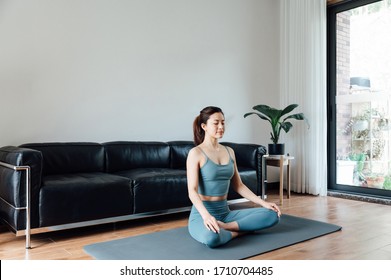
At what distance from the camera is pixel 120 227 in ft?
10.5

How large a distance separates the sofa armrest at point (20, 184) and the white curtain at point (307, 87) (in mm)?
3394

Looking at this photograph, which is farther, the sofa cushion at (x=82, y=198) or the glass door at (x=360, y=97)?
the glass door at (x=360, y=97)

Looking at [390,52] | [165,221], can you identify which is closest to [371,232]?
[165,221]

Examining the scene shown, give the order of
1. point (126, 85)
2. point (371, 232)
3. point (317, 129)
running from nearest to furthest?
point (371, 232) → point (126, 85) → point (317, 129)

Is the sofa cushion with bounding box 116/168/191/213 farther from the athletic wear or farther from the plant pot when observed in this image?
the plant pot

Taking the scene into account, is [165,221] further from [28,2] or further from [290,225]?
[28,2]

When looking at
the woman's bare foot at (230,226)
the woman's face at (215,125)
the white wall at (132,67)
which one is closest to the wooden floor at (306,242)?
the woman's bare foot at (230,226)

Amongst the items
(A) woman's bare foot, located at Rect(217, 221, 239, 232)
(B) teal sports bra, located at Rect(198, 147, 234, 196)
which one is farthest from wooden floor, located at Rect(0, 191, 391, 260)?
(B) teal sports bra, located at Rect(198, 147, 234, 196)

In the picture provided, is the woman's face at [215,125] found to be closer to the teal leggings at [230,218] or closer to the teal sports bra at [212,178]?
the teal sports bra at [212,178]

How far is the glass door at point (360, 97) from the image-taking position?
442 centimetres

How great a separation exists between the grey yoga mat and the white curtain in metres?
1.86

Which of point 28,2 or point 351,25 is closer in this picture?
point 28,2

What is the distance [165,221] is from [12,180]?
4.45 feet

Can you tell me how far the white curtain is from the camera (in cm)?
475
